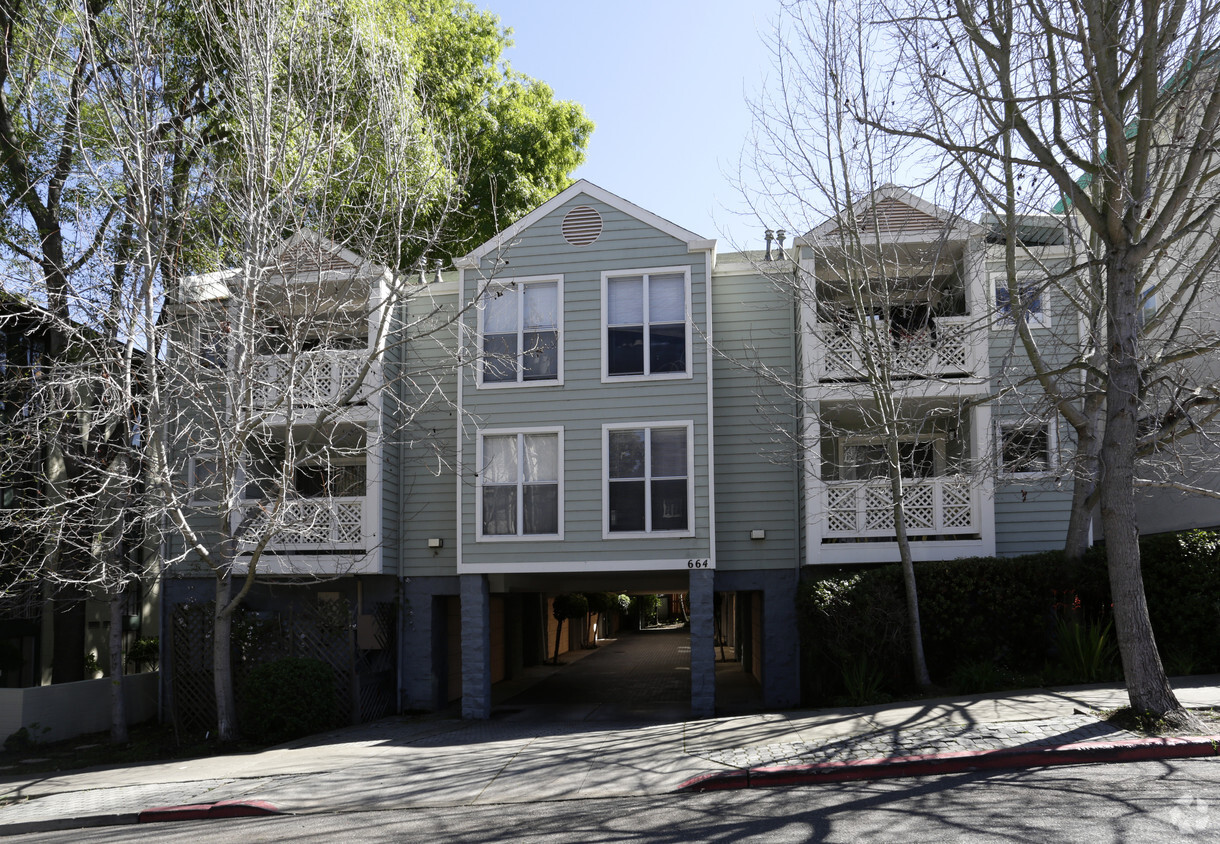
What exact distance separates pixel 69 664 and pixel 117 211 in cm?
948

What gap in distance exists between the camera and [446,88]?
2292cm

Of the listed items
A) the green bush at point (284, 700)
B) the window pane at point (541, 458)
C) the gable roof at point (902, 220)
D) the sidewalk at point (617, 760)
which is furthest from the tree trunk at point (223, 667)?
the gable roof at point (902, 220)

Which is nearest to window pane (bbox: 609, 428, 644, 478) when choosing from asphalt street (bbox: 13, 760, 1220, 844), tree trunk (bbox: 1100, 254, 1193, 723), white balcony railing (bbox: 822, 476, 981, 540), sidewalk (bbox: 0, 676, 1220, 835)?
white balcony railing (bbox: 822, 476, 981, 540)

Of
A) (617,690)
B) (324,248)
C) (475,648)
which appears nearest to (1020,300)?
(475,648)

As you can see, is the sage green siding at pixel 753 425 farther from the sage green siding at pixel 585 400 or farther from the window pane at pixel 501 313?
the window pane at pixel 501 313

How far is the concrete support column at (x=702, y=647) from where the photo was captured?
15242 millimetres

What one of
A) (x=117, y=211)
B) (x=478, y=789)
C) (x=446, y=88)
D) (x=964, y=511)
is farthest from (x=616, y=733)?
(x=446, y=88)

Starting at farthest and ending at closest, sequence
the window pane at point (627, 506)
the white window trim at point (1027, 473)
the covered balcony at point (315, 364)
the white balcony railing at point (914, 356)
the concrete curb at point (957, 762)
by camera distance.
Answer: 1. the window pane at point (627, 506)
2. the white balcony railing at point (914, 356)
3. the white window trim at point (1027, 473)
4. the covered balcony at point (315, 364)
5. the concrete curb at point (957, 762)

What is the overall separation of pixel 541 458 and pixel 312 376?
4.36m

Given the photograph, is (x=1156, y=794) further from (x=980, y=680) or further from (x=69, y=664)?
(x=69, y=664)

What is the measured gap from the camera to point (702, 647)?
15.4 metres

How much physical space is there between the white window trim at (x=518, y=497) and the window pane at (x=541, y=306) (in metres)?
1.90

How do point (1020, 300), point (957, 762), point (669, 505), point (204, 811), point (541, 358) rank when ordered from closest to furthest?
point (957, 762)
point (204, 811)
point (1020, 300)
point (669, 505)
point (541, 358)

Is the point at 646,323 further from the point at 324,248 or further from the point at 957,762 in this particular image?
the point at 957,762
